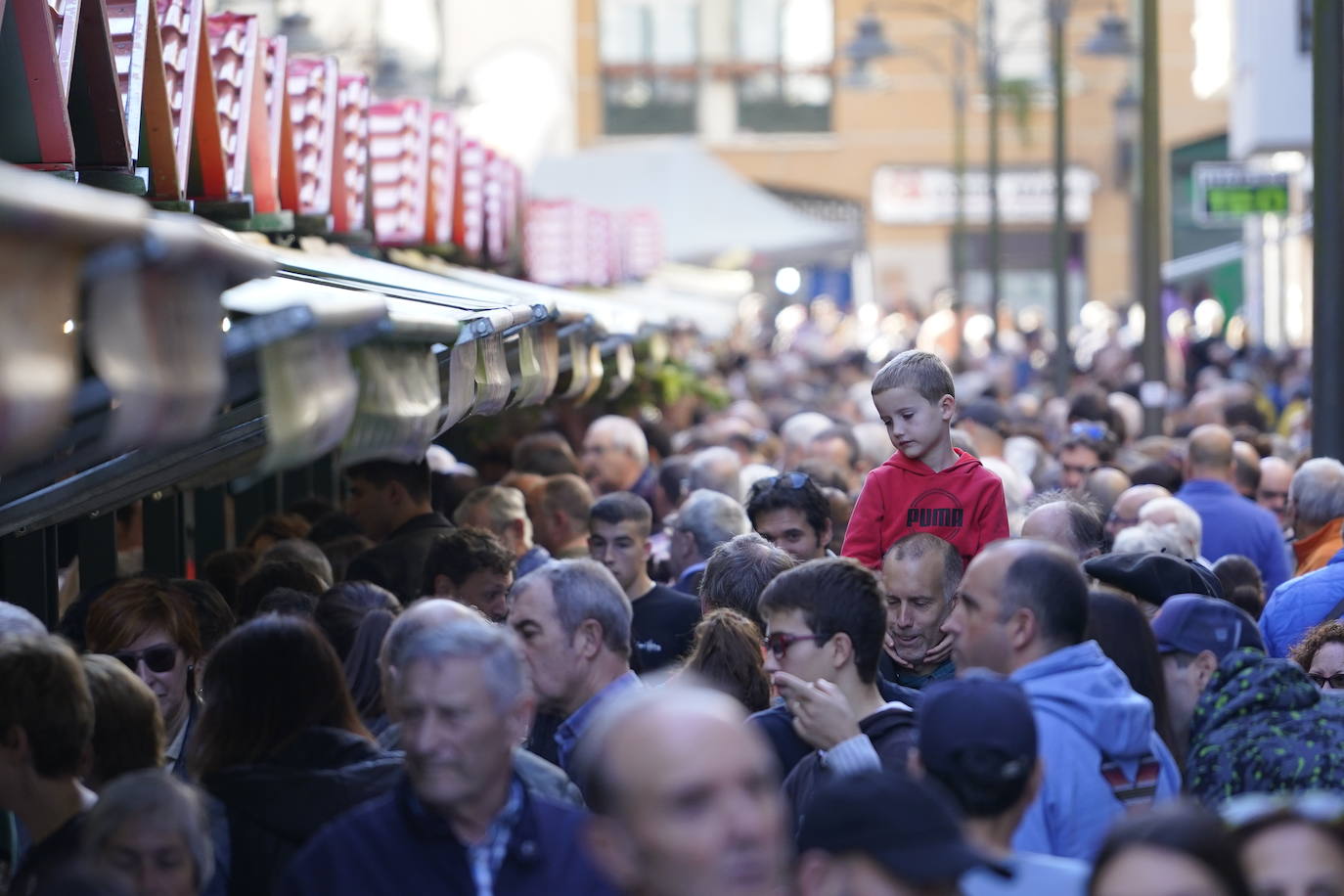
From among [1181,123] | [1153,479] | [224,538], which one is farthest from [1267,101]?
[1181,123]

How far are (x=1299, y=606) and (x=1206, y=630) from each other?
2.41 meters

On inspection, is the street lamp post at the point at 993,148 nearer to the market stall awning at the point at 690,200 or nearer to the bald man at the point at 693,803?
the market stall awning at the point at 690,200

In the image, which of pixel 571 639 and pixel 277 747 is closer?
pixel 277 747

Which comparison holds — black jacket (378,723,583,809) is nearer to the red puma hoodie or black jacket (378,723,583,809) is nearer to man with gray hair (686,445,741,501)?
the red puma hoodie

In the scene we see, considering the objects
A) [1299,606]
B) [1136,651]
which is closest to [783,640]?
[1136,651]

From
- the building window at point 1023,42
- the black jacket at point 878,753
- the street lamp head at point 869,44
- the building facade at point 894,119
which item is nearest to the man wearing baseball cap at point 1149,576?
the black jacket at point 878,753

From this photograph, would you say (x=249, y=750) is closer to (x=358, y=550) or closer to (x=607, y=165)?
(x=358, y=550)

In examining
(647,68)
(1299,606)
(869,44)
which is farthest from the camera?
(647,68)

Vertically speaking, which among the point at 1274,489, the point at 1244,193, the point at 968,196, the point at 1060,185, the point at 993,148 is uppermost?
the point at 993,148

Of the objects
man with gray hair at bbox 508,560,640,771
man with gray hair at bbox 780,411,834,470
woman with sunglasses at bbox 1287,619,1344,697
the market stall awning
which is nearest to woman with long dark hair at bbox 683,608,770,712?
man with gray hair at bbox 508,560,640,771

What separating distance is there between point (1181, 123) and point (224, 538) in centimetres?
4624

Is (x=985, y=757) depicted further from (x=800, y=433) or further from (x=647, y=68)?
(x=647, y=68)

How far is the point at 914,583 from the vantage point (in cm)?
676

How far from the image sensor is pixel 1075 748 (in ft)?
15.8
